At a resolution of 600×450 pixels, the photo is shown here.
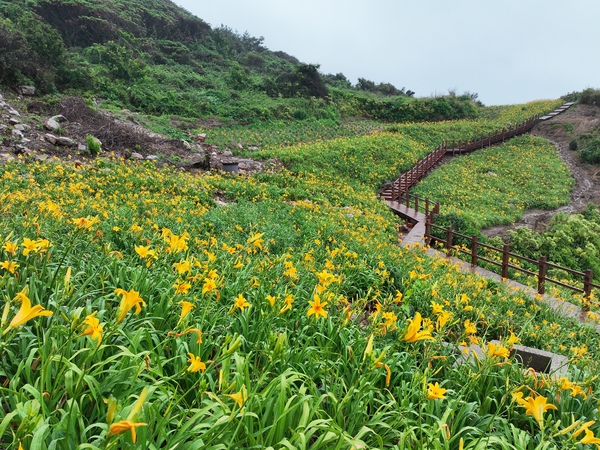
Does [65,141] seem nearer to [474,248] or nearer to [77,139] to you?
[77,139]

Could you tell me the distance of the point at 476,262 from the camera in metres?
8.34

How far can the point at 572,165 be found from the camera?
21.2 m

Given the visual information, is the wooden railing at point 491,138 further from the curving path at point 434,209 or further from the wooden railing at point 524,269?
the wooden railing at point 524,269

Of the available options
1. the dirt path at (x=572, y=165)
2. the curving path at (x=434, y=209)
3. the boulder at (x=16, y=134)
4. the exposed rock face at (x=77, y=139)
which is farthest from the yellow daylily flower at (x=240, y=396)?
the dirt path at (x=572, y=165)

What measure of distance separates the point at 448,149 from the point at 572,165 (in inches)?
281

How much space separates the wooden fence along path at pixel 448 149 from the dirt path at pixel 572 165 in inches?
35.1

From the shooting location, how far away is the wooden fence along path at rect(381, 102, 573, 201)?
51.5 feet

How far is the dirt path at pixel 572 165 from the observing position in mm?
13155

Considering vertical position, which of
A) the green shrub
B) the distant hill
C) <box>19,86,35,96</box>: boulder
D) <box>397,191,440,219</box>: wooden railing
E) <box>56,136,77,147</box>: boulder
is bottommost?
<box>397,191,440,219</box>: wooden railing

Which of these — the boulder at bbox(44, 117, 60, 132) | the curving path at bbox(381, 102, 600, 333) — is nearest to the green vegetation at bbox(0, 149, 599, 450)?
the curving path at bbox(381, 102, 600, 333)

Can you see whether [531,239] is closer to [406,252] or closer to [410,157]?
[406,252]

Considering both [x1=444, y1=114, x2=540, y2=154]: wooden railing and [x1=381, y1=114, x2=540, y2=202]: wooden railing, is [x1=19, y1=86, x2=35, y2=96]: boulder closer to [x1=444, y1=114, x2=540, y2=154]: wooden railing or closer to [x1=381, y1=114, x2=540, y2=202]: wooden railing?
[x1=381, y1=114, x2=540, y2=202]: wooden railing

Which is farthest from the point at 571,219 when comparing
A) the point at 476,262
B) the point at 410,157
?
the point at 410,157

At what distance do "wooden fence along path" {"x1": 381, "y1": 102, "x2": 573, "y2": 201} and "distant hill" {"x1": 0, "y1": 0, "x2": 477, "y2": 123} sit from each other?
235 inches
